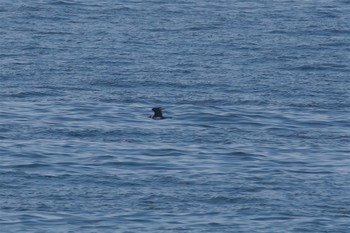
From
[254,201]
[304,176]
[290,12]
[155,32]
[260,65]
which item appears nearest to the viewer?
[254,201]

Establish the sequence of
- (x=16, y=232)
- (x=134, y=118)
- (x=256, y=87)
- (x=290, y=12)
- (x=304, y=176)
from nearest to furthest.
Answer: (x=16, y=232)
(x=304, y=176)
(x=134, y=118)
(x=256, y=87)
(x=290, y=12)

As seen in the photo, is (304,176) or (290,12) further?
(290,12)

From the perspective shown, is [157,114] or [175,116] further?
[175,116]

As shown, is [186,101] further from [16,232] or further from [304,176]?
[16,232]

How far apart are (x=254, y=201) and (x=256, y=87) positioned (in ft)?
33.9

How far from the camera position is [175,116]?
32719 mm

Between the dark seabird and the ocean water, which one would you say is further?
the dark seabird

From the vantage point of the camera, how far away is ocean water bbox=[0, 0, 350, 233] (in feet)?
82.6

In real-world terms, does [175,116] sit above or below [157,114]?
below

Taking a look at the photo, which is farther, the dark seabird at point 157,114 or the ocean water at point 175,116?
the dark seabird at point 157,114

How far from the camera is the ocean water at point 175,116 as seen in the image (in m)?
25.2

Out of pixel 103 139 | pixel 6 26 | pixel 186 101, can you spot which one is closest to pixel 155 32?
pixel 6 26

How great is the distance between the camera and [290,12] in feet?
149

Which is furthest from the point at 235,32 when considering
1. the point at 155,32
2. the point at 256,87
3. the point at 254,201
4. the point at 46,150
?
the point at 254,201
